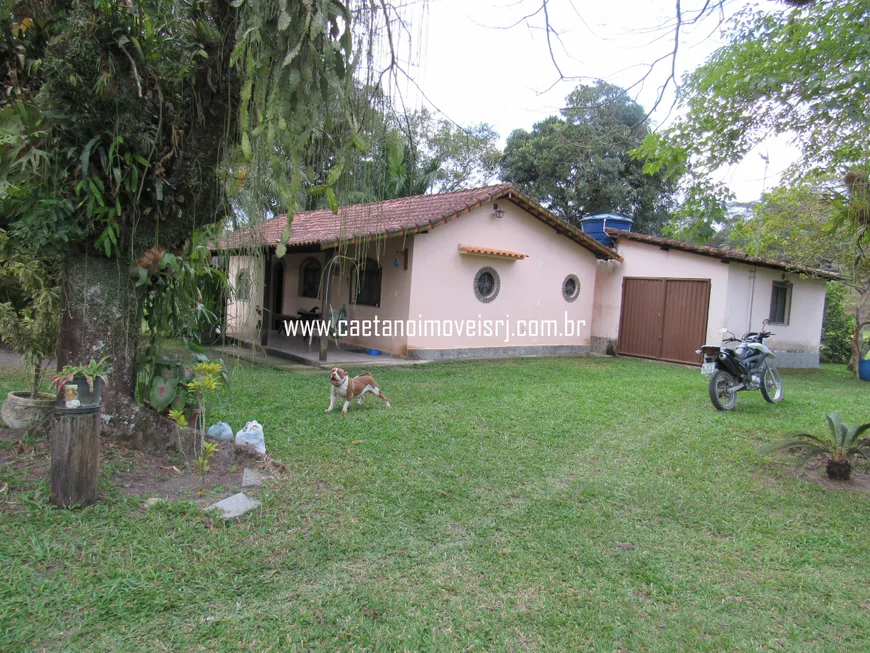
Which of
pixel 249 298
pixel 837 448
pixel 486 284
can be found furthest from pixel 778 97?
pixel 486 284

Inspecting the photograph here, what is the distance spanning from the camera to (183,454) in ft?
13.9

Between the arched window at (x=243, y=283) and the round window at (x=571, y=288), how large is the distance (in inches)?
474

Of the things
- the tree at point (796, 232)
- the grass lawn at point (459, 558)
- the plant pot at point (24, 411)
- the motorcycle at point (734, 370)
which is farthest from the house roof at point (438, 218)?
the motorcycle at point (734, 370)

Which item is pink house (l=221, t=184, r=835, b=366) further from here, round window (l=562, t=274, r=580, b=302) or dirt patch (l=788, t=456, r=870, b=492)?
dirt patch (l=788, t=456, r=870, b=492)

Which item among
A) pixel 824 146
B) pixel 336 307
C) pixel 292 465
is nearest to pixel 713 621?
pixel 292 465

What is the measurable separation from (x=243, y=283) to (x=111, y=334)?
6.96 feet

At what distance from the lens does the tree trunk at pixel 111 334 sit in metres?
4.07

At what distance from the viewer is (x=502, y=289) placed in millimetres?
12758

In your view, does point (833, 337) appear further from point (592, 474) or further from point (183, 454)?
point (183, 454)

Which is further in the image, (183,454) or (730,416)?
(730,416)

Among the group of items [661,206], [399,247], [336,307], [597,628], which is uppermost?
[661,206]

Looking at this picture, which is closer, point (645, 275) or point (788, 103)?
point (788, 103)

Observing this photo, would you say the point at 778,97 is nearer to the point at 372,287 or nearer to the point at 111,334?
the point at 111,334

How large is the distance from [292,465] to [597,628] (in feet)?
8.84
